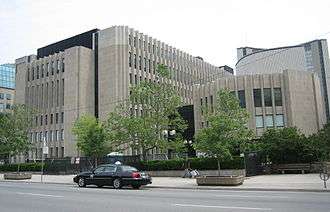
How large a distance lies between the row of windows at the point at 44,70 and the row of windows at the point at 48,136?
475 inches

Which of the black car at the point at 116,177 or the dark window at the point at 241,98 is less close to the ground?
the dark window at the point at 241,98

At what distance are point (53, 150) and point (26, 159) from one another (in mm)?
7985

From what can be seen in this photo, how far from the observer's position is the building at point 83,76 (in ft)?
238

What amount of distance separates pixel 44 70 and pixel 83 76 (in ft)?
37.4

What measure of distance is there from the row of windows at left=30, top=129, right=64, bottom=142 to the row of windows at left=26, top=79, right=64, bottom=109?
5.45 m

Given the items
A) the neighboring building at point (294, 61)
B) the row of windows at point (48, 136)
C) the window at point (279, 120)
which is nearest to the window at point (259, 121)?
the window at point (279, 120)

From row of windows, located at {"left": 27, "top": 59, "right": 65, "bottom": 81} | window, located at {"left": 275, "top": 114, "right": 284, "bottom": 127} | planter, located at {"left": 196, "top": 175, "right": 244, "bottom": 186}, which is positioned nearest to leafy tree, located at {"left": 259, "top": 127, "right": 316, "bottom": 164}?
planter, located at {"left": 196, "top": 175, "right": 244, "bottom": 186}

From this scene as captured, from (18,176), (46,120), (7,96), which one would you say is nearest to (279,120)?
(18,176)

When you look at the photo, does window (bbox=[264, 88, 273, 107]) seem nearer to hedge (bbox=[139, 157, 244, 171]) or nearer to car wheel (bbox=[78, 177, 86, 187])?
hedge (bbox=[139, 157, 244, 171])

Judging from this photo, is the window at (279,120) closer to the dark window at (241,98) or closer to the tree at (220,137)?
the dark window at (241,98)

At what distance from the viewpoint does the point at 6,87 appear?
125 metres

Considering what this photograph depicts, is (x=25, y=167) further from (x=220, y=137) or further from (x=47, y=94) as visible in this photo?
(x=220, y=137)

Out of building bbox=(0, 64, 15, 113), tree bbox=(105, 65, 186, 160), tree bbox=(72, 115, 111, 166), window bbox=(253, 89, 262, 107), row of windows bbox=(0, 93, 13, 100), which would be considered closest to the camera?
tree bbox=(105, 65, 186, 160)

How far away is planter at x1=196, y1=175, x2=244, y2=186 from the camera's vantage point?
23344mm
